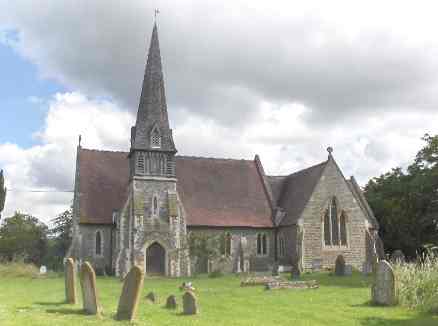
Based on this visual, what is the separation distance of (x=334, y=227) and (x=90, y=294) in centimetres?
2708

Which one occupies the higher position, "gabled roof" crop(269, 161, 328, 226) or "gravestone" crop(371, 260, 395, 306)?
"gabled roof" crop(269, 161, 328, 226)

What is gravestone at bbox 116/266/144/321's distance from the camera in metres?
12.8

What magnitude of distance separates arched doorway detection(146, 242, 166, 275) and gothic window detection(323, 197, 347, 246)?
39.0 feet

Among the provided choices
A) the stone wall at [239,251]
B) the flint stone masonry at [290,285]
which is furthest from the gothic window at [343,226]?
the flint stone masonry at [290,285]

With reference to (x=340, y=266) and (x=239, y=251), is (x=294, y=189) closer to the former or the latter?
(x=239, y=251)

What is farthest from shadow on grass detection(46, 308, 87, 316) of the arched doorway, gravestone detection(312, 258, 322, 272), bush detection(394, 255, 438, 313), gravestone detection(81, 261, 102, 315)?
gravestone detection(312, 258, 322, 272)

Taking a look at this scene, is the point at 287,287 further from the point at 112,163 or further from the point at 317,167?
the point at 112,163

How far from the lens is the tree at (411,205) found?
3888 centimetres

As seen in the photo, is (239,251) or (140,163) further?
(239,251)

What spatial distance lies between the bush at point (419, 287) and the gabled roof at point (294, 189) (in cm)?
1997

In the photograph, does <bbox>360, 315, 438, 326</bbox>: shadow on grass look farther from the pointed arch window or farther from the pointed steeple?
the pointed arch window

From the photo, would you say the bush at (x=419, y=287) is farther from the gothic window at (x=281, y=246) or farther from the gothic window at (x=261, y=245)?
the gothic window at (x=261, y=245)

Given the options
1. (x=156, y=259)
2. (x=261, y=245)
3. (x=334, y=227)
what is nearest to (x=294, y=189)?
(x=334, y=227)

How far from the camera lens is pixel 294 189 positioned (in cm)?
4062
